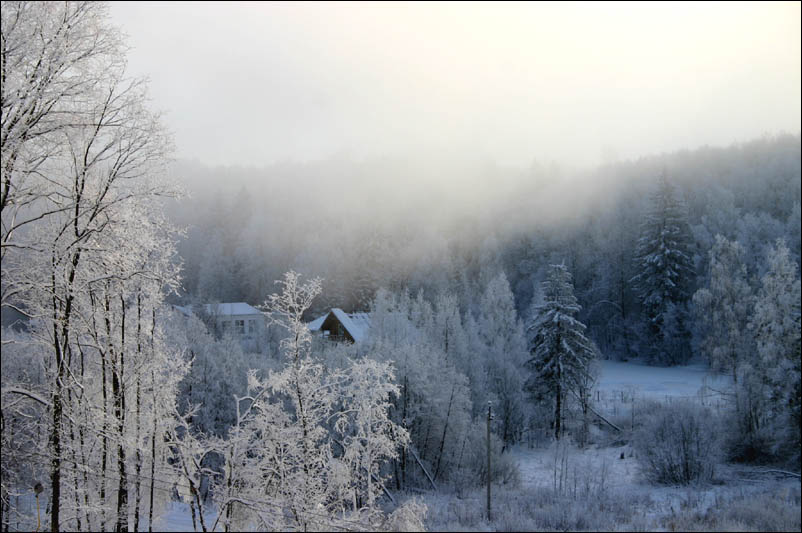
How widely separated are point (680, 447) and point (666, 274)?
74.7ft

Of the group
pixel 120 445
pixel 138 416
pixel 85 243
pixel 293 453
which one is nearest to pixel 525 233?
pixel 293 453

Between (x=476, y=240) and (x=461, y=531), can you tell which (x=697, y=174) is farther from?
(x=461, y=531)

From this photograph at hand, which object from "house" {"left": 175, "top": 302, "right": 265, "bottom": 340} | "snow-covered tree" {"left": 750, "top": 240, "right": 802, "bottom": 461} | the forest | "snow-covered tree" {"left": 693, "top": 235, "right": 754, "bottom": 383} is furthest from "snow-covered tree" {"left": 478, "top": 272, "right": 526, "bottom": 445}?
"house" {"left": 175, "top": 302, "right": 265, "bottom": 340}

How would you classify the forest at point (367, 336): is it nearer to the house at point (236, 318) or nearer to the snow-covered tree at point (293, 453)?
the snow-covered tree at point (293, 453)

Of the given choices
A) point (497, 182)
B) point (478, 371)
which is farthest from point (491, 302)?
point (497, 182)

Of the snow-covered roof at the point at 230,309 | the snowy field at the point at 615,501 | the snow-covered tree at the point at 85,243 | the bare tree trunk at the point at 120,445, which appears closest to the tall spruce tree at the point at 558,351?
the snowy field at the point at 615,501

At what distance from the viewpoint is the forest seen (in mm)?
5996

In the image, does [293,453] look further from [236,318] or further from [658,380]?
[658,380]

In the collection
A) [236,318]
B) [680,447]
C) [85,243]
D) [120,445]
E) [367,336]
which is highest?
[85,243]

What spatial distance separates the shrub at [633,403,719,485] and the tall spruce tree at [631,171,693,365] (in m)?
18.3

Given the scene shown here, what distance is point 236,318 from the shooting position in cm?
3544

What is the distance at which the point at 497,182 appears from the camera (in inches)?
2707

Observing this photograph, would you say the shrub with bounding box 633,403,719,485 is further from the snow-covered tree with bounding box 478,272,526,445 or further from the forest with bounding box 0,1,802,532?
the snow-covered tree with bounding box 478,272,526,445

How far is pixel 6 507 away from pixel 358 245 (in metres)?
47.0
